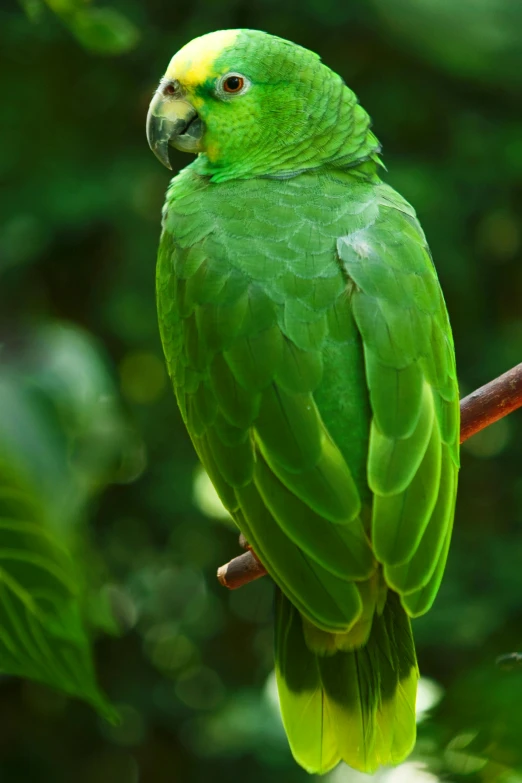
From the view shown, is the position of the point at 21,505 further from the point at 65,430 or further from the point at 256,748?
the point at 256,748

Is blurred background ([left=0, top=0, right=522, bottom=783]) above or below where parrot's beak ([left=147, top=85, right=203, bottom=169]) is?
below

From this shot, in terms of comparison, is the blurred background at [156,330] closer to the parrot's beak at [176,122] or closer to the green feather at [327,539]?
the parrot's beak at [176,122]

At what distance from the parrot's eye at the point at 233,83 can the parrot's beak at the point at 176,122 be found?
6 cm

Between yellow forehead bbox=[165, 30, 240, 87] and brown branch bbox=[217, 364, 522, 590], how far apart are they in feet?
1.87

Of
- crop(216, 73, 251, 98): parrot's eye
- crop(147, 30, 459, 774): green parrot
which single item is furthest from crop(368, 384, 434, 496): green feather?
crop(216, 73, 251, 98): parrot's eye

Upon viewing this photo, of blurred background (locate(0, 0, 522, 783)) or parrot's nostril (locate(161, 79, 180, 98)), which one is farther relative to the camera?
blurred background (locate(0, 0, 522, 783))

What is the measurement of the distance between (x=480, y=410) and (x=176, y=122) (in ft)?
1.93

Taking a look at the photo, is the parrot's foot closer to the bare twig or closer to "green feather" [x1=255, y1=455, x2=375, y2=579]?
"green feather" [x1=255, y1=455, x2=375, y2=579]

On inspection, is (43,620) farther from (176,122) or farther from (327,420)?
(176,122)

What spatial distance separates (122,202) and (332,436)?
125 cm

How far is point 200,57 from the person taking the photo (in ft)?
4.02

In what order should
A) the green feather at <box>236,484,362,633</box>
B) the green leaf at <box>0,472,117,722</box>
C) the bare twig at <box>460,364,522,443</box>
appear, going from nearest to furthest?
the green leaf at <box>0,472,117,722</box>, the green feather at <box>236,484,362,633</box>, the bare twig at <box>460,364,522,443</box>

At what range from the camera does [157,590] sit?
7.06ft

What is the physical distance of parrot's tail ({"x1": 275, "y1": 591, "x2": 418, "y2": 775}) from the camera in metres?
0.91
